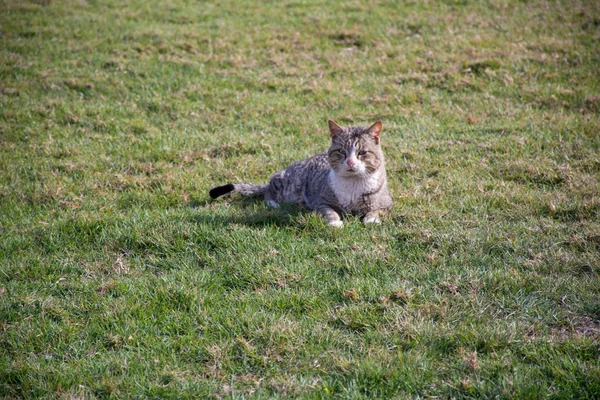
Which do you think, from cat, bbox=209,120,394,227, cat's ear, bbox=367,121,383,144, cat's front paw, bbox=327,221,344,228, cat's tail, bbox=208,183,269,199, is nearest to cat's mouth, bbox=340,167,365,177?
cat, bbox=209,120,394,227

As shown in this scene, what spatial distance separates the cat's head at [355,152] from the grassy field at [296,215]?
0.59m

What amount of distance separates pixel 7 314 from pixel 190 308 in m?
1.49

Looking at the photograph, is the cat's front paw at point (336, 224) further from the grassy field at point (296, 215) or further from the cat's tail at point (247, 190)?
the cat's tail at point (247, 190)

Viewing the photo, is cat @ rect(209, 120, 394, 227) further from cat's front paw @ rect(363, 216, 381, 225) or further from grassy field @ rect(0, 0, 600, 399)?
grassy field @ rect(0, 0, 600, 399)

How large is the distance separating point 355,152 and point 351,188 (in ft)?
1.32

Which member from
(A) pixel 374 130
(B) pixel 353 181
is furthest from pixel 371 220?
(A) pixel 374 130

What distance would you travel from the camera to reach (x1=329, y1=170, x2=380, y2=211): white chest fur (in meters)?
6.30

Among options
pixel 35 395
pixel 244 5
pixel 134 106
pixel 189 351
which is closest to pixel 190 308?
pixel 189 351

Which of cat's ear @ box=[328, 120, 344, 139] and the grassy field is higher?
cat's ear @ box=[328, 120, 344, 139]

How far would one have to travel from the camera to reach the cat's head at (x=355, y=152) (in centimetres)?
619

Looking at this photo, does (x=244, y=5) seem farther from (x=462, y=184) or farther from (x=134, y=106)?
(x=462, y=184)

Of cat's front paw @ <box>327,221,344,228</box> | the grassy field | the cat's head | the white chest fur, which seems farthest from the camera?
the white chest fur

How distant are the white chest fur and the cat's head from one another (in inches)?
2.3

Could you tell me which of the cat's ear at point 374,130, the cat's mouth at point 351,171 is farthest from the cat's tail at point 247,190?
the cat's ear at point 374,130
